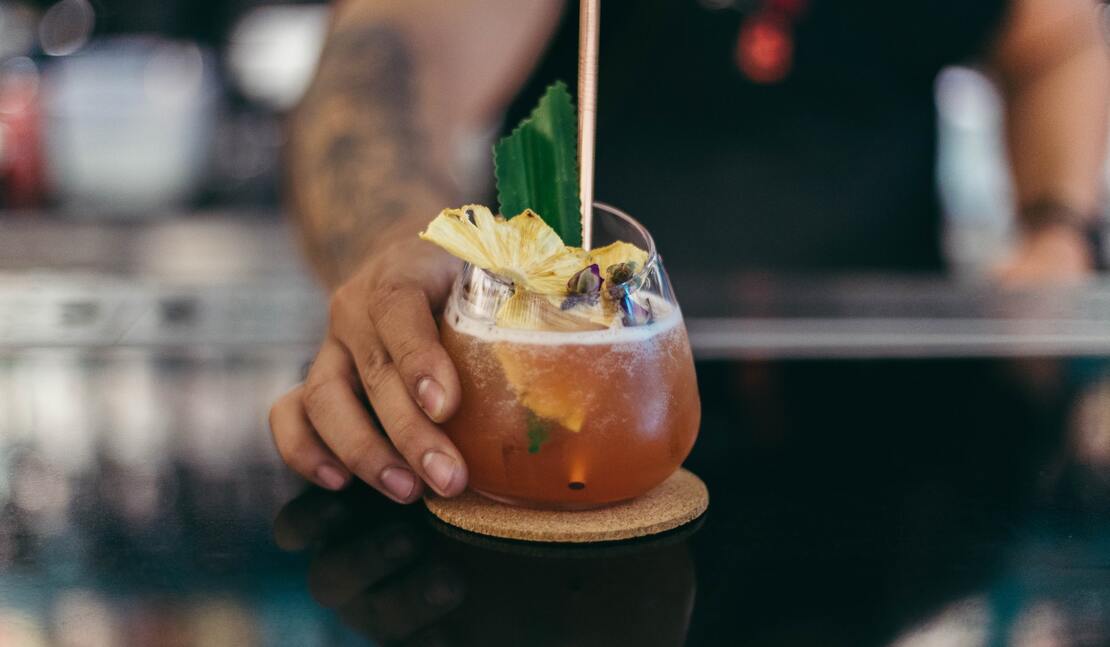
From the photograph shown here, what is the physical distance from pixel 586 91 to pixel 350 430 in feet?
0.90

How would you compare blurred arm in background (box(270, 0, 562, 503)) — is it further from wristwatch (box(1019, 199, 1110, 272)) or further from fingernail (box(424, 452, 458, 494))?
wristwatch (box(1019, 199, 1110, 272))

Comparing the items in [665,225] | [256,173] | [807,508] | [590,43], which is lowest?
[256,173]

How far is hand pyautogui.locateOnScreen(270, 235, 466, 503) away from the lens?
71 centimetres

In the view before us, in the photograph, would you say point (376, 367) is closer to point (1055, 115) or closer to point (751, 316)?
point (751, 316)

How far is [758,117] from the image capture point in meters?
2.12

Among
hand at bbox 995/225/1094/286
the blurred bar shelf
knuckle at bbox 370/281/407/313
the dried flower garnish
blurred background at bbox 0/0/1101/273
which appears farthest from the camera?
blurred background at bbox 0/0/1101/273

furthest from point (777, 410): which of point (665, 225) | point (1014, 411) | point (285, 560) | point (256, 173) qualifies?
point (256, 173)

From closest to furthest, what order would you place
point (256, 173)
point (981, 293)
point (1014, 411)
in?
point (1014, 411), point (981, 293), point (256, 173)

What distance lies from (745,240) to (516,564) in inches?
62.6

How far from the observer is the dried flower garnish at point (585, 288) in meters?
0.68

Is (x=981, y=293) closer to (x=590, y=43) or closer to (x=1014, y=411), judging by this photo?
(x=1014, y=411)

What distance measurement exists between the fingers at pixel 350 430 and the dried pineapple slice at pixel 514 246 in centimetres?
12

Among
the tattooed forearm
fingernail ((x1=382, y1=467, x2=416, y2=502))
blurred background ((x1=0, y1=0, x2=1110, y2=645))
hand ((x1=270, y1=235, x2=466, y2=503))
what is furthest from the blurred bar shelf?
fingernail ((x1=382, y1=467, x2=416, y2=502))

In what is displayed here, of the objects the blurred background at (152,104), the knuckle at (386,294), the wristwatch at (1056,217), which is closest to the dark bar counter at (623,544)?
the knuckle at (386,294)
